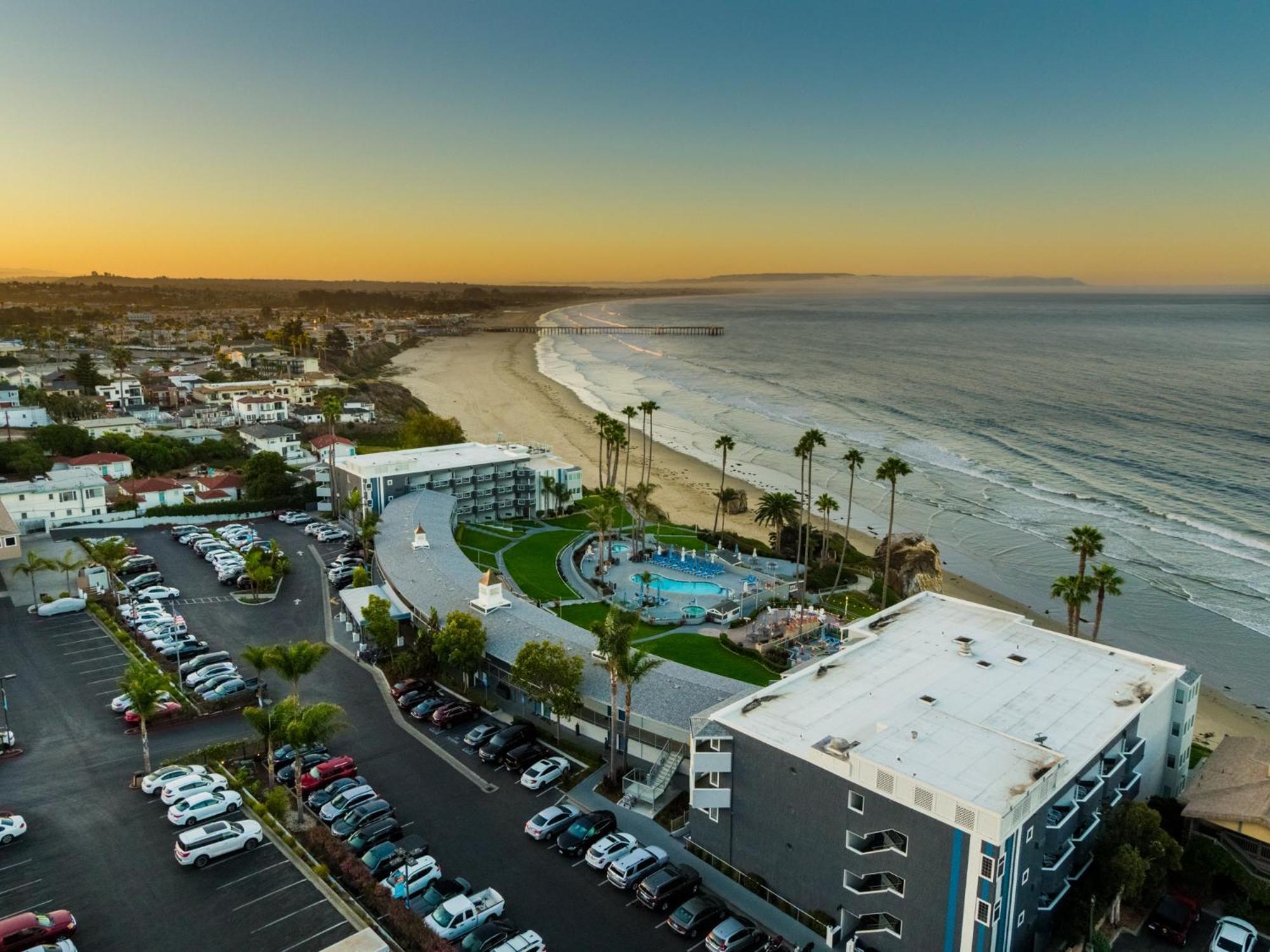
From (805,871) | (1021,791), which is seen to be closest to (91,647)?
(805,871)

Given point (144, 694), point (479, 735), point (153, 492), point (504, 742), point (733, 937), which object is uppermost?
point (144, 694)

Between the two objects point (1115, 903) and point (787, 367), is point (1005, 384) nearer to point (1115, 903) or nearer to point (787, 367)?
point (787, 367)

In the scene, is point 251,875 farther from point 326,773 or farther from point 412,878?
point 326,773

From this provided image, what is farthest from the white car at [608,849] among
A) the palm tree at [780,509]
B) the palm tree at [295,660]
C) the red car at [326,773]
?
the palm tree at [780,509]

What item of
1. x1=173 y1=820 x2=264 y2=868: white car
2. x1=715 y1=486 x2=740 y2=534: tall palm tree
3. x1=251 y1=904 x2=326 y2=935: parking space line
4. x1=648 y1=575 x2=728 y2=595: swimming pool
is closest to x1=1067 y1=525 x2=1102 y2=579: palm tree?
x1=648 y1=575 x2=728 y2=595: swimming pool

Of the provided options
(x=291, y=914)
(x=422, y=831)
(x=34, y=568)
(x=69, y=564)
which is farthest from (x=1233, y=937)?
(x=69, y=564)

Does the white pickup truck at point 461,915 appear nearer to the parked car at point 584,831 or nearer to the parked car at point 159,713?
the parked car at point 584,831

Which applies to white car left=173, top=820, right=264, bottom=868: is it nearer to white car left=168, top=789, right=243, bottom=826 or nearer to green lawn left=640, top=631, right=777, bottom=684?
white car left=168, top=789, right=243, bottom=826
